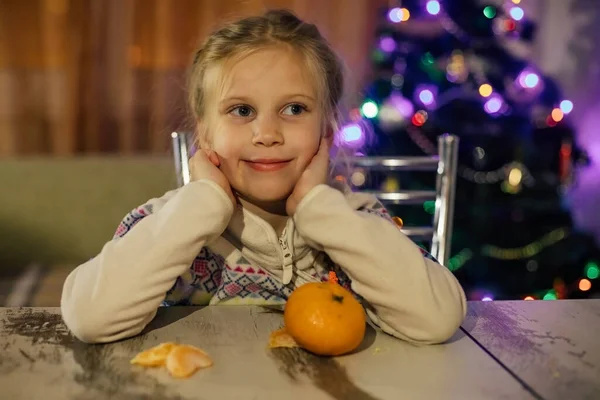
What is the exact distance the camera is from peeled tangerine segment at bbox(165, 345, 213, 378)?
72 centimetres

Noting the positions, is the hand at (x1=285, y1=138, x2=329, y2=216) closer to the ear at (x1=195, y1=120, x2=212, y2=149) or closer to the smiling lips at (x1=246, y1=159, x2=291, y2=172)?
the smiling lips at (x1=246, y1=159, x2=291, y2=172)

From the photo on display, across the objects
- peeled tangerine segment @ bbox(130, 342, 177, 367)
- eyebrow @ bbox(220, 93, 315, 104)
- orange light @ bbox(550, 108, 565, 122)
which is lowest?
orange light @ bbox(550, 108, 565, 122)

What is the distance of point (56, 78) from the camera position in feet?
10.7

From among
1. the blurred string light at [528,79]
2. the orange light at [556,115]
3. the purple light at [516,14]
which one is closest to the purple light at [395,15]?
the purple light at [516,14]

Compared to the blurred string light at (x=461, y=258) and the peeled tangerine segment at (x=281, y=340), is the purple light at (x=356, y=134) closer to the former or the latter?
the blurred string light at (x=461, y=258)

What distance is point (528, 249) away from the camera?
3078 millimetres

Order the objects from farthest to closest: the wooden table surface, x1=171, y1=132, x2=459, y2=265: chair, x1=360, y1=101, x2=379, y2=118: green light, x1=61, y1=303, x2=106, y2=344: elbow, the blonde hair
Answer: x1=360, y1=101, x2=379, y2=118: green light, x1=171, y1=132, x2=459, y2=265: chair, the blonde hair, x1=61, y1=303, x2=106, y2=344: elbow, the wooden table surface

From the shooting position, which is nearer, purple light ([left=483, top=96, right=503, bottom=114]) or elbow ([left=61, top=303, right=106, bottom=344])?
elbow ([left=61, top=303, right=106, bottom=344])

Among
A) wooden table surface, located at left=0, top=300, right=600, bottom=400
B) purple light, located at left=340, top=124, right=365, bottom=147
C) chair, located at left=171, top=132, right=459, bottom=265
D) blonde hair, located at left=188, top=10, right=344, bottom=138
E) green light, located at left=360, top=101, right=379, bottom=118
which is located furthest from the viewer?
green light, located at left=360, top=101, right=379, bottom=118

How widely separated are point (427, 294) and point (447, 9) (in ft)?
8.06

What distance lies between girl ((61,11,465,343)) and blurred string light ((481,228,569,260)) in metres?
1.97

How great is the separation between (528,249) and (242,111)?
2303 mm

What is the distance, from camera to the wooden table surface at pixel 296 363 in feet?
2.25

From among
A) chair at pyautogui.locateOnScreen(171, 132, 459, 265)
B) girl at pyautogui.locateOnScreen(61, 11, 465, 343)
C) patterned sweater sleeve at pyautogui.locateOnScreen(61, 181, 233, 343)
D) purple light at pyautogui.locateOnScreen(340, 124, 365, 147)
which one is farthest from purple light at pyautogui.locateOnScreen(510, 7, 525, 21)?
patterned sweater sleeve at pyautogui.locateOnScreen(61, 181, 233, 343)
